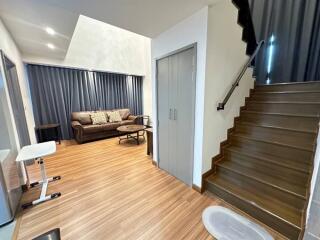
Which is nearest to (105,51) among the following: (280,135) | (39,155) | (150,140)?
(150,140)

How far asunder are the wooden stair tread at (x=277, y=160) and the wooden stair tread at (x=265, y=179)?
190mm

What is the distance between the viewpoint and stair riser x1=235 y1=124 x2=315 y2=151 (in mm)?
1927

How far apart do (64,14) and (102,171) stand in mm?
2523

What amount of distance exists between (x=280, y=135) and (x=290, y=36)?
10.0 feet

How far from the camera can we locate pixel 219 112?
221cm

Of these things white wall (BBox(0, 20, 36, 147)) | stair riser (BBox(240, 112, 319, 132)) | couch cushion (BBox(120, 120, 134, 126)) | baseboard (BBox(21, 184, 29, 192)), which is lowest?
baseboard (BBox(21, 184, 29, 192))

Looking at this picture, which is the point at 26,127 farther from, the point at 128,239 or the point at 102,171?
the point at 128,239

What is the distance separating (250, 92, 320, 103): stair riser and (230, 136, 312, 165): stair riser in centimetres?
104

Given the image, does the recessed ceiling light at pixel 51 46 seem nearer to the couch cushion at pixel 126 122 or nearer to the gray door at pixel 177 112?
the gray door at pixel 177 112

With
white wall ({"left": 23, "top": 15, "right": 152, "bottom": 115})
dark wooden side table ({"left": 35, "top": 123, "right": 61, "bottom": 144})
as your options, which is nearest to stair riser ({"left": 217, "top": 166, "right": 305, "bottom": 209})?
dark wooden side table ({"left": 35, "top": 123, "right": 61, "bottom": 144})

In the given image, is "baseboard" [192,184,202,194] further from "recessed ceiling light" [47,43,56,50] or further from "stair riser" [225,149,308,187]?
"recessed ceiling light" [47,43,56,50]

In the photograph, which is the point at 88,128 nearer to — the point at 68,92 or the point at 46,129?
the point at 46,129

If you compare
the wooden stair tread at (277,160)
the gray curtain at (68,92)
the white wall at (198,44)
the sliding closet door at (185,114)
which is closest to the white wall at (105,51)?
the gray curtain at (68,92)

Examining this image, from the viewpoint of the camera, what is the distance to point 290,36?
359 centimetres
